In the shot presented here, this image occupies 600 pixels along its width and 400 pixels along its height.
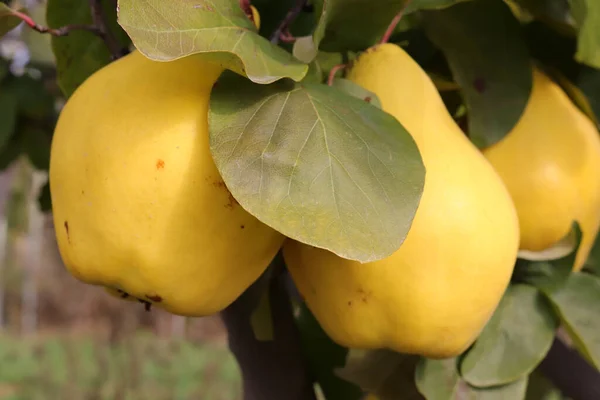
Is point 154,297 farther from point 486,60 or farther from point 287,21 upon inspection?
point 486,60

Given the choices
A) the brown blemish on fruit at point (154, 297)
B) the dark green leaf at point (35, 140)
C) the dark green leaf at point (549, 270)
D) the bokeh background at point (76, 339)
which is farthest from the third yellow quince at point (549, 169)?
the bokeh background at point (76, 339)

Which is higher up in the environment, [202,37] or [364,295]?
[202,37]

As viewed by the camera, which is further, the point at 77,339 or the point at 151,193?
the point at 77,339

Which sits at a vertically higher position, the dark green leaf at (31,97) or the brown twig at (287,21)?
the brown twig at (287,21)

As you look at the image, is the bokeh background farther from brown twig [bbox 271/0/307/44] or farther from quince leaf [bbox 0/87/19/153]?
brown twig [bbox 271/0/307/44]

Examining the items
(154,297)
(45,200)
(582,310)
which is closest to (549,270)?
(582,310)

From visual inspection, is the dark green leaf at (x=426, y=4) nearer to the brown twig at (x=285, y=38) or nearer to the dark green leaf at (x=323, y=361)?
the brown twig at (x=285, y=38)

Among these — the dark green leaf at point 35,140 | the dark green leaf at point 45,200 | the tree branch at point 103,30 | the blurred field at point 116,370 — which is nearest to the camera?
the tree branch at point 103,30
